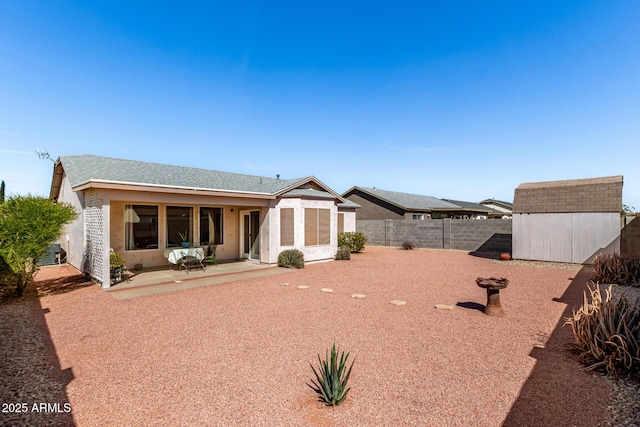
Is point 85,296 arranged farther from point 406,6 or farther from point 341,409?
point 406,6

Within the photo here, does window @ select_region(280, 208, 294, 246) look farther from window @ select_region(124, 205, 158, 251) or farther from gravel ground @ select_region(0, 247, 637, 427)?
window @ select_region(124, 205, 158, 251)

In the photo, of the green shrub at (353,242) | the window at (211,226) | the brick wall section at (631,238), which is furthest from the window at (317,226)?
the brick wall section at (631,238)

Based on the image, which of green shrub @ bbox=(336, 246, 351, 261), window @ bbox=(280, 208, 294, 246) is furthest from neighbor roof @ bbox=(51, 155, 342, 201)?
green shrub @ bbox=(336, 246, 351, 261)

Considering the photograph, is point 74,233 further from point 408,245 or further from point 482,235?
point 482,235

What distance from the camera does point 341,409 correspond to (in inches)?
135

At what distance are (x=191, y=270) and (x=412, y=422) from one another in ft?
36.4

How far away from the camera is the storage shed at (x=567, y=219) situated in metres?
13.2

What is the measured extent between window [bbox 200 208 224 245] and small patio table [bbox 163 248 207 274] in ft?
4.88

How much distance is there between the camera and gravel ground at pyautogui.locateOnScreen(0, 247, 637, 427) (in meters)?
3.33

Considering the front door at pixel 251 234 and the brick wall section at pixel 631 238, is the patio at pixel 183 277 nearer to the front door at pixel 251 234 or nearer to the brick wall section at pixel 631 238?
the front door at pixel 251 234

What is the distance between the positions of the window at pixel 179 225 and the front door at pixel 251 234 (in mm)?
2555

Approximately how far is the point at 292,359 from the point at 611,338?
4.46 meters

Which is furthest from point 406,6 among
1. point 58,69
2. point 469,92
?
point 58,69

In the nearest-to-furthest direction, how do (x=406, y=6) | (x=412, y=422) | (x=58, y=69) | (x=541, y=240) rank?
(x=412, y=422), (x=58, y=69), (x=406, y=6), (x=541, y=240)
